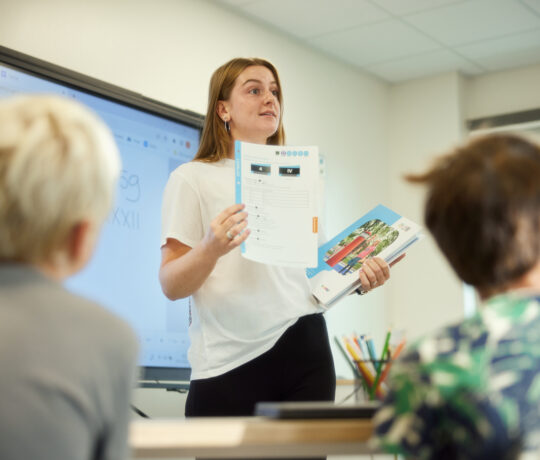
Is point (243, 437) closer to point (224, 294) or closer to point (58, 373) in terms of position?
point (58, 373)

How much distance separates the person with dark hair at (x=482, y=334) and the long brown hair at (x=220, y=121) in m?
1.04

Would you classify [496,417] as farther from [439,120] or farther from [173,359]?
[439,120]

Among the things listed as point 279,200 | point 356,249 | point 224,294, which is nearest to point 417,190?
point 356,249

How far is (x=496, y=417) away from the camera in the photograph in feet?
2.70

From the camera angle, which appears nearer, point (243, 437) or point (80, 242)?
point (80, 242)

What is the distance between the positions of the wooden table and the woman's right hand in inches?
25.9

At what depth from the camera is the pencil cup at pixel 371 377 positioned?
4.73ft

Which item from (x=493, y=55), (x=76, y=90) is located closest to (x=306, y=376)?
(x=76, y=90)

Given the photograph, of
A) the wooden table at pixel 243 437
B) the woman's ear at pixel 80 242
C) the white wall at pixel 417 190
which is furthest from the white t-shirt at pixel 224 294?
the white wall at pixel 417 190

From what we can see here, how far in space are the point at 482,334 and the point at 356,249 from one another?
1099 millimetres

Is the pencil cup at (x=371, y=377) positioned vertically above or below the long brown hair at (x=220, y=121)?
below

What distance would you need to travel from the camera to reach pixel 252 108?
200 centimetres

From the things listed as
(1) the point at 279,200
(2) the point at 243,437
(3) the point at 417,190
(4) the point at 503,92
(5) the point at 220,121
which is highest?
(4) the point at 503,92

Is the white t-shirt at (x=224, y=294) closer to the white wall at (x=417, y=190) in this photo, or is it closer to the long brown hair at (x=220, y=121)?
the long brown hair at (x=220, y=121)
